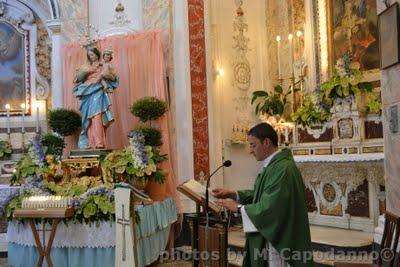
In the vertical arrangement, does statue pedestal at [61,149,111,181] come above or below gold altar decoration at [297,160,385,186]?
above

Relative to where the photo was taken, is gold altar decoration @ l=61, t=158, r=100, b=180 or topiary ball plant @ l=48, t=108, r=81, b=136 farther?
topiary ball plant @ l=48, t=108, r=81, b=136

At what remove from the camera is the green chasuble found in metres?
3.61

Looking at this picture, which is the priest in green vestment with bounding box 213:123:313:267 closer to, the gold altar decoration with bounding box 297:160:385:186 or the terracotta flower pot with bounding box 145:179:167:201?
the terracotta flower pot with bounding box 145:179:167:201

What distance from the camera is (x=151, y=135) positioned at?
750 centimetres

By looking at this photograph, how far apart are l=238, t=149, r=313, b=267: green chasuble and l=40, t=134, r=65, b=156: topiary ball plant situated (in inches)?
183

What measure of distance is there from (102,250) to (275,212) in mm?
3307

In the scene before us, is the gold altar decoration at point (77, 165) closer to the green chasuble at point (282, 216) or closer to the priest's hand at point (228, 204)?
the priest's hand at point (228, 204)

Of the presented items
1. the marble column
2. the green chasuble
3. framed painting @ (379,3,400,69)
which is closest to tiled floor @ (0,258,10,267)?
the marble column

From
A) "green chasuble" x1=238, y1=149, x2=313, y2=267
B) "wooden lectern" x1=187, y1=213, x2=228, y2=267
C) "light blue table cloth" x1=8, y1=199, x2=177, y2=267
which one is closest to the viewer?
"green chasuble" x1=238, y1=149, x2=313, y2=267

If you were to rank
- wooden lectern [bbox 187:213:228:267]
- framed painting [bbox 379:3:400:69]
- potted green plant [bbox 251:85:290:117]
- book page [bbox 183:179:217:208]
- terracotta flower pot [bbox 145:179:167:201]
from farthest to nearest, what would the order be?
potted green plant [bbox 251:85:290:117]
terracotta flower pot [bbox 145:179:167:201]
framed painting [bbox 379:3:400:69]
book page [bbox 183:179:217:208]
wooden lectern [bbox 187:213:228:267]

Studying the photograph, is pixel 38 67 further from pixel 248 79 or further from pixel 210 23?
pixel 248 79

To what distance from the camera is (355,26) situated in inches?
355

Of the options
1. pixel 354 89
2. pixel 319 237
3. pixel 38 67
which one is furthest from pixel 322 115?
pixel 38 67

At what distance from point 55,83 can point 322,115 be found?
14.9 feet
